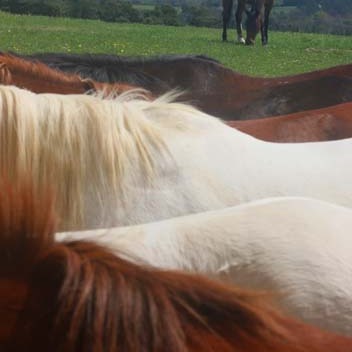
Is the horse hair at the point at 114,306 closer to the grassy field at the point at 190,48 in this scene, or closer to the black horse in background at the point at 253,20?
the grassy field at the point at 190,48

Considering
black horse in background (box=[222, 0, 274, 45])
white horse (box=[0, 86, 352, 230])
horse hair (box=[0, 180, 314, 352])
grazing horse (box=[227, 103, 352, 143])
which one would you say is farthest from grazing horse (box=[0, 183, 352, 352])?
black horse in background (box=[222, 0, 274, 45])

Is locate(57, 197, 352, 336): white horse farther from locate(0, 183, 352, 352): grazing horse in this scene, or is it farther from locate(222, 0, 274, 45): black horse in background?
locate(222, 0, 274, 45): black horse in background

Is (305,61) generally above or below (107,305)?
below

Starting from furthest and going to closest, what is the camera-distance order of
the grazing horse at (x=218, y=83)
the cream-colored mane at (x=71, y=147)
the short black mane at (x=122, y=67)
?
the grazing horse at (x=218, y=83) < the short black mane at (x=122, y=67) < the cream-colored mane at (x=71, y=147)

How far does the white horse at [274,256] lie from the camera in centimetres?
174

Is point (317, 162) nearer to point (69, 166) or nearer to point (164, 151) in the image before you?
point (164, 151)

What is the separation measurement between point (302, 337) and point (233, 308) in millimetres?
141

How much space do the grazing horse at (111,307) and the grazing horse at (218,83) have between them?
4.32 metres

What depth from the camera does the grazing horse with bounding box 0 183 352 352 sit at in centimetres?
116

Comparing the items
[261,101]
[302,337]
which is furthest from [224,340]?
[261,101]

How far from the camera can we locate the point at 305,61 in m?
15.3

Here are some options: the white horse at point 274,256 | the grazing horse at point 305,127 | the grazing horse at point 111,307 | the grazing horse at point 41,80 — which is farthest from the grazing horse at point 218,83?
the grazing horse at point 111,307

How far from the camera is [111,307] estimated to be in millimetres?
1182

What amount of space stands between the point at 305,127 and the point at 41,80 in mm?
1552
